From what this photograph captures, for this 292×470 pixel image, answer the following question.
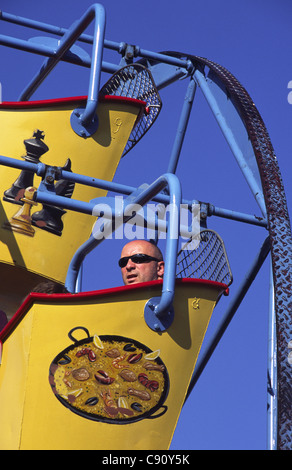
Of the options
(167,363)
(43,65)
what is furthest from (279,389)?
(43,65)

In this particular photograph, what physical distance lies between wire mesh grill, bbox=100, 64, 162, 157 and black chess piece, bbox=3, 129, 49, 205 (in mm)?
749

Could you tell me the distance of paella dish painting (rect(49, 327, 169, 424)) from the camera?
18.8ft

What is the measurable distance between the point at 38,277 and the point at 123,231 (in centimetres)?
104

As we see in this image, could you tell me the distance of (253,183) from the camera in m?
7.73

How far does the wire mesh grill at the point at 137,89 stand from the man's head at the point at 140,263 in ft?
4.75

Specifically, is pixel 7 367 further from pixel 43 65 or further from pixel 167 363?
pixel 43 65

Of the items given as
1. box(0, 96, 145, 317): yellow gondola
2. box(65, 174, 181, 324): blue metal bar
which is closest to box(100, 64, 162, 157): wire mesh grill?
box(0, 96, 145, 317): yellow gondola

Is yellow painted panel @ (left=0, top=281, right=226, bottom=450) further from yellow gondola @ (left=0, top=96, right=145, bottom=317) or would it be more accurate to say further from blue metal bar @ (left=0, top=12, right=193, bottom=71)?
blue metal bar @ (left=0, top=12, right=193, bottom=71)

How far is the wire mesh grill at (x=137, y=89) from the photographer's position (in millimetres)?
8508

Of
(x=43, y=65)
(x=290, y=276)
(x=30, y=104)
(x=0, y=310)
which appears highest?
(x=43, y=65)

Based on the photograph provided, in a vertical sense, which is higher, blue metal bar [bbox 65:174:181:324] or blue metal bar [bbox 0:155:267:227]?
blue metal bar [bbox 0:155:267:227]

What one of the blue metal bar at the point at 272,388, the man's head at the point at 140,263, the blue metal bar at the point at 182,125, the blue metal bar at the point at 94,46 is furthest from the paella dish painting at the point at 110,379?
the blue metal bar at the point at 182,125

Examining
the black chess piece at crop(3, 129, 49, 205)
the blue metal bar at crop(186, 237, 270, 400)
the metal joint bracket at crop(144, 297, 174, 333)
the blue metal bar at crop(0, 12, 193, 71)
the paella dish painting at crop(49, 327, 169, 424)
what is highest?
the blue metal bar at crop(0, 12, 193, 71)

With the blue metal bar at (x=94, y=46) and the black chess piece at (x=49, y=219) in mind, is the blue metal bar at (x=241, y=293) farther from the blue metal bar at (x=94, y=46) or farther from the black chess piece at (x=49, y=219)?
the blue metal bar at (x=94, y=46)
